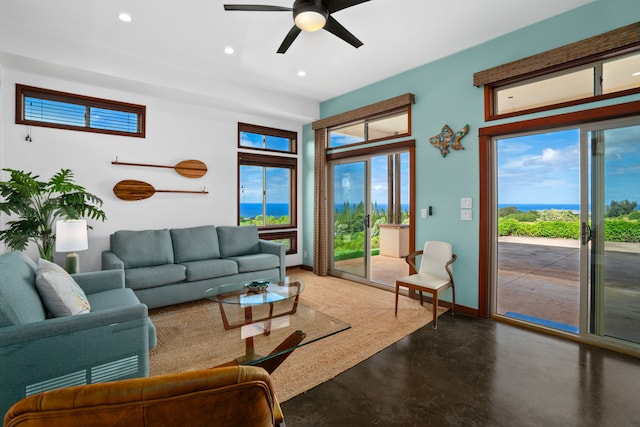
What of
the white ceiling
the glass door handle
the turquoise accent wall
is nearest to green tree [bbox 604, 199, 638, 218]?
the glass door handle

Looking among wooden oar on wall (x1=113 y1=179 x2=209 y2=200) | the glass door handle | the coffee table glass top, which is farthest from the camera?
wooden oar on wall (x1=113 y1=179 x2=209 y2=200)

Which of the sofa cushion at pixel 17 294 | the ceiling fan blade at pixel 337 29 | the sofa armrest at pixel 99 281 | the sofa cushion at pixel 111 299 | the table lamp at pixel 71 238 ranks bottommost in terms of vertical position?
the sofa cushion at pixel 111 299

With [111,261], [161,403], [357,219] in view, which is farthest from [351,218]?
[161,403]

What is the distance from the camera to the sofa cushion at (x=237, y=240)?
15.6 feet

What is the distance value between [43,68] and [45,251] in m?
2.11

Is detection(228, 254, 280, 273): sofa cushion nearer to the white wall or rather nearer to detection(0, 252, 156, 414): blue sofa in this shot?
the white wall

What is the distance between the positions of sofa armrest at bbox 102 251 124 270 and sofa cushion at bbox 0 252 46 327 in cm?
115

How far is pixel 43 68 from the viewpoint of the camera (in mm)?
3572

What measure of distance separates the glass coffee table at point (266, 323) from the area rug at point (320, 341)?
0.61 ft

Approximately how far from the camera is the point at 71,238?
10.9 ft

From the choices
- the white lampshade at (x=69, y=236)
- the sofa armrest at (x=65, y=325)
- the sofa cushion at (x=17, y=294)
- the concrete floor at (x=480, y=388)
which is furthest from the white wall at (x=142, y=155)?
the concrete floor at (x=480, y=388)

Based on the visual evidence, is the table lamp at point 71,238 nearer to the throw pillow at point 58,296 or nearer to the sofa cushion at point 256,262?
the throw pillow at point 58,296

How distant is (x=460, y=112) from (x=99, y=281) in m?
4.34

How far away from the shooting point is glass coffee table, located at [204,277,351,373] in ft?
6.12
